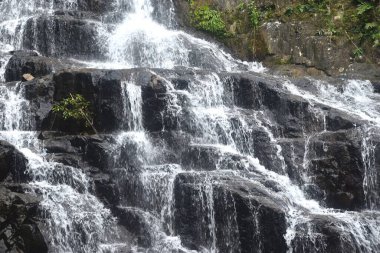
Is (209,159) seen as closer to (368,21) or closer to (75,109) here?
(75,109)

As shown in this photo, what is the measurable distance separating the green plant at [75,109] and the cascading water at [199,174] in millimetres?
1039

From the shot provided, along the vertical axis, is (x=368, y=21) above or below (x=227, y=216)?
above

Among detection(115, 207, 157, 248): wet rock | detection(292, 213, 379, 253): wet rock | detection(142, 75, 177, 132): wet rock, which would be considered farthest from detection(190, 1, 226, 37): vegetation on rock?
detection(292, 213, 379, 253): wet rock

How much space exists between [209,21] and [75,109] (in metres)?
10.3

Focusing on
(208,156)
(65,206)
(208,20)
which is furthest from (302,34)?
(65,206)

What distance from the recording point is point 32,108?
50.0 ft

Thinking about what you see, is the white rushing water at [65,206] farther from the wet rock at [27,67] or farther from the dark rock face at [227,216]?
the wet rock at [27,67]

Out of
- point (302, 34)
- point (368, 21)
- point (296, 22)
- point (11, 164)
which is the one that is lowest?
point (11, 164)

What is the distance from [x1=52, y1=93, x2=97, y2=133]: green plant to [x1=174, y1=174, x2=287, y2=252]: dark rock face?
3.84 m

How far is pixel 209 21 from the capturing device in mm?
22781

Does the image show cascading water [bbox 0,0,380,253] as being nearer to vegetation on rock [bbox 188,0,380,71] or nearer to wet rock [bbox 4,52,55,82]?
wet rock [bbox 4,52,55,82]

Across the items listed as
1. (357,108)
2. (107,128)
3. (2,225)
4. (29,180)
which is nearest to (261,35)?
(357,108)

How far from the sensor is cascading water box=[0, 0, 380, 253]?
11.8 metres

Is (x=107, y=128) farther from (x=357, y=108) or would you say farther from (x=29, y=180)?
(x=357, y=108)
